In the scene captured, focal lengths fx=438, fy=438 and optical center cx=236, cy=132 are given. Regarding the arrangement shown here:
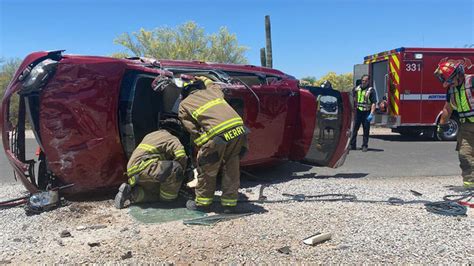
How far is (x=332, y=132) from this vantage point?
6684 millimetres

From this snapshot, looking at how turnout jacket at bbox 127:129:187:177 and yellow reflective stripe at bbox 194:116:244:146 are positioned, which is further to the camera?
turnout jacket at bbox 127:129:187:177

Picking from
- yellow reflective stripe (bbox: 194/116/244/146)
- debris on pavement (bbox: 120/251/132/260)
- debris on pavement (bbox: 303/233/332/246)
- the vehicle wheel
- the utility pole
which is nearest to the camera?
debris on pavement (bbox: 120/251/132/260)

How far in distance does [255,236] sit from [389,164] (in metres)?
4.93

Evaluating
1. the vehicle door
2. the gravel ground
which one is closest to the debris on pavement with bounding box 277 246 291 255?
the gravel ground

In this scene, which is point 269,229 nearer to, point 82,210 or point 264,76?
point 82,210

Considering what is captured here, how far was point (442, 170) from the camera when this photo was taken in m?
7.39

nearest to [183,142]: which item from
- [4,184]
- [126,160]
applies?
[126,160]

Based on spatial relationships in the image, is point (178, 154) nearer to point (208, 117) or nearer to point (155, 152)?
point (155, 152)

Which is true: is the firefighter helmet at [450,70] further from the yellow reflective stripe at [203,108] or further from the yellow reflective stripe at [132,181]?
the yellow reflective stripe at [132,181]

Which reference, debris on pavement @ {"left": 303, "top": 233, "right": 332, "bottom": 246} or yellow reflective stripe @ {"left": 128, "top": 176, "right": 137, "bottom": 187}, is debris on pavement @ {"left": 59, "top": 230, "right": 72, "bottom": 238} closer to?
yellow reflective stripe @ {"left": 128, "top": 176, "right": 137, "bottom": 187}

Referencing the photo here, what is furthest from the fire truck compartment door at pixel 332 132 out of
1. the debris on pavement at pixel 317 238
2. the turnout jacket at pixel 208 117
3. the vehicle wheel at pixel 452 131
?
the vehicle wheel at pixel 452 131

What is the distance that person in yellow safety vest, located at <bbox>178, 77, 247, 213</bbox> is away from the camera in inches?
173

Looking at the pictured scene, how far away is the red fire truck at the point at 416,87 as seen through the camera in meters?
11.9

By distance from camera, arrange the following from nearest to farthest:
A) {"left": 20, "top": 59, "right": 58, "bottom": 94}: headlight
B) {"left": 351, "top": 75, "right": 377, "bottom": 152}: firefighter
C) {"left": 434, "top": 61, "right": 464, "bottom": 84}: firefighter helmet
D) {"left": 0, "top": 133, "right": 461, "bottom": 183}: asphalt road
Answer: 1. {"left": 20, "top": 59, "right": 58, "bottom": 94}: headlight
2. {"left": 434, "top": 61, "right": 464, "bottom": 84}: firefighter helmet
3. {"left": 0, "top": 133, "right": 461, "bottom": 183}: asphalt road
4. {"left": 351, "top": 75, "right": 377, "bottom": 152}: firefighter
